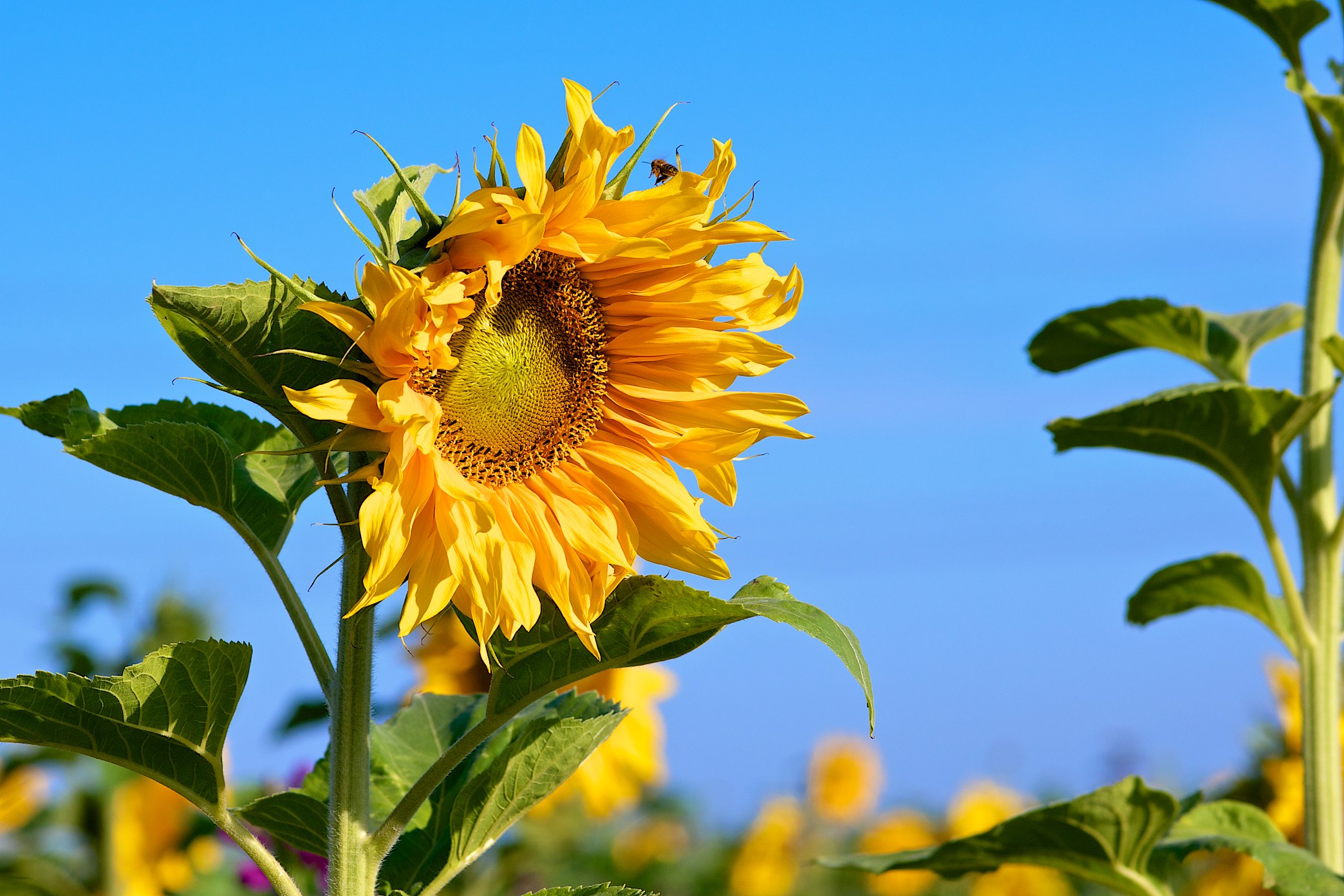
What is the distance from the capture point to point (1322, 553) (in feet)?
8.63

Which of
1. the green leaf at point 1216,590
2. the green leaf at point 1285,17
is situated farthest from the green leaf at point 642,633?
the green leaf at point 1285,17

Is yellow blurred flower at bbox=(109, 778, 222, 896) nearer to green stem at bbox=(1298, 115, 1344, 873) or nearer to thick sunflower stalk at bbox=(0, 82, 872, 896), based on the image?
thick sunflower stalk at bbox=(0, 82, 872, 896)

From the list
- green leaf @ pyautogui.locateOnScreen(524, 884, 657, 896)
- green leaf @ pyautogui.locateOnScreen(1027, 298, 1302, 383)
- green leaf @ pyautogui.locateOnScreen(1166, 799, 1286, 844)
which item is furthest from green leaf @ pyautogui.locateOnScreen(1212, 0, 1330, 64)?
green leaf @ pyautogui.locateOnScreen(524, 884, 657, 896)

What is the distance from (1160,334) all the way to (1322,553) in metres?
0.58

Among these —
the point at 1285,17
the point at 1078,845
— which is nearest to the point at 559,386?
the point at 1078,845

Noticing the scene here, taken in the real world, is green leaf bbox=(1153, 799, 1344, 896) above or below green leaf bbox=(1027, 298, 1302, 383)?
below

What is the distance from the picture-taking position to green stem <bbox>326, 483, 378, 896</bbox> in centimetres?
135

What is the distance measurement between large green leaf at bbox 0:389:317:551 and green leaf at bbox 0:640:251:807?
19cm

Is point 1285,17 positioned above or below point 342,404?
above

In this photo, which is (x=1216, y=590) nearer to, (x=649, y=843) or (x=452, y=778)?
(x=452, y=778)

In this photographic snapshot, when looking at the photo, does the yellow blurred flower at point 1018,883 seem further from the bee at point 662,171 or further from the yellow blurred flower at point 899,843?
the bee at point 662,171

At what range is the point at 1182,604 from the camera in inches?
110

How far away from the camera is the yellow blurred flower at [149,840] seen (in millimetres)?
3566

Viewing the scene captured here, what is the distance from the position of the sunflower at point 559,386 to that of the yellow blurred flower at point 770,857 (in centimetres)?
565
